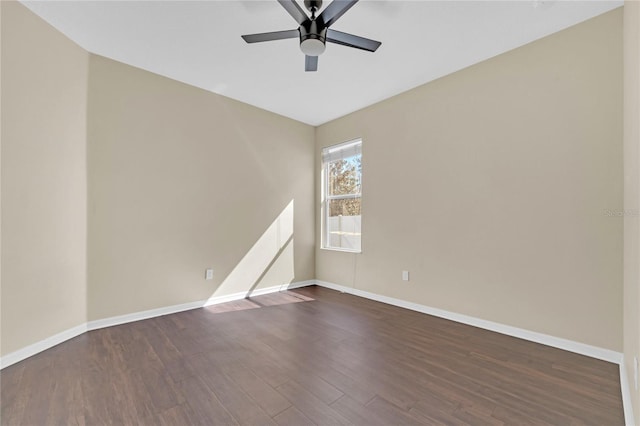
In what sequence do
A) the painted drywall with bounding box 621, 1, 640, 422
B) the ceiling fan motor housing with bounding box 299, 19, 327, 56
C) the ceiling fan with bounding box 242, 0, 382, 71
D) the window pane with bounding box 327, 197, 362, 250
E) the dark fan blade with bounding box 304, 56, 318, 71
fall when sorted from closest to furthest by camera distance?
the painted drywall with bounding box 621, 1, 640, 422
the ceiling fan with bounding box 242, 0, 382, 71
the ceiling fan motor housing with bounding box 299, 19, 327, 56
the dark fan blade with bounding box 304, 56, 318, 71
the window pane with bounding box 327, 197, 362, 250

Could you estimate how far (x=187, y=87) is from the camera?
3361mm

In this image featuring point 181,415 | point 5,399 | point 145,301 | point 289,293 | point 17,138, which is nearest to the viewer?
point 181,415

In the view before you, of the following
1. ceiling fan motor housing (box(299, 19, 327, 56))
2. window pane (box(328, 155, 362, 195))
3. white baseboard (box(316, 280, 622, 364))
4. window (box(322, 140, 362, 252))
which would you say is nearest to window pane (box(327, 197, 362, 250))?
window (box(322, 140, 362, 252))

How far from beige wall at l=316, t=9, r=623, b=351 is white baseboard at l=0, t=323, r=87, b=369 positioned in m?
3.28

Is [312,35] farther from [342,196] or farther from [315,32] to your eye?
[342,196]

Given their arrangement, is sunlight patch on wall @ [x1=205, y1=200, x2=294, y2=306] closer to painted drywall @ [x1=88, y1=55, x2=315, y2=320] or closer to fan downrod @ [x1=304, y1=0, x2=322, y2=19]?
painted drywall @ [x1=88, y1=55, x2=315, y2=320]

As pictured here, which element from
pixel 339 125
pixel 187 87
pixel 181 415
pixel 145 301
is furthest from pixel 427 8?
pixel 145 301

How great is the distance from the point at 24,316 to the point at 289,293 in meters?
2.75

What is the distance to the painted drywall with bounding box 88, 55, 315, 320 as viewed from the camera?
281 centimetres

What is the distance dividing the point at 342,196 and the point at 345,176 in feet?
1.06

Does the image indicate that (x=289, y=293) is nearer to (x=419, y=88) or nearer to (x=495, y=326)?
(x=495, y=326)

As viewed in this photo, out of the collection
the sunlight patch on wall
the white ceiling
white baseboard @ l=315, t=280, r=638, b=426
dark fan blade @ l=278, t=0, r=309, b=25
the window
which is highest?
the white ceiling

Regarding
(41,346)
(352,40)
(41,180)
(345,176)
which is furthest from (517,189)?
(41,346)

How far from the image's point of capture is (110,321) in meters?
2.80
